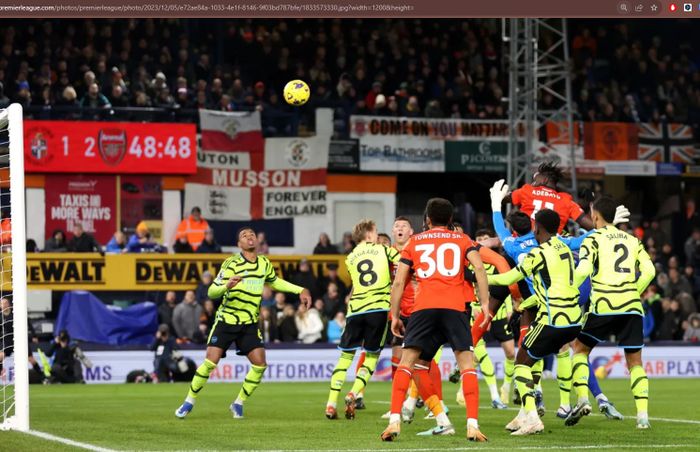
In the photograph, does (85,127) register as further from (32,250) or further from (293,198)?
(293,198)

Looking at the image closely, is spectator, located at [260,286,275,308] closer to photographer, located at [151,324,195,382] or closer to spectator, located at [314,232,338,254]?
photographer, located at [151,324,195,382]

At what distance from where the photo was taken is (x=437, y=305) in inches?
444

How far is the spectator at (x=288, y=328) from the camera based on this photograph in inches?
1097

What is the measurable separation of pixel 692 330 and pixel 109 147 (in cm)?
1486

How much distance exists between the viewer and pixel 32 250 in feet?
98.7

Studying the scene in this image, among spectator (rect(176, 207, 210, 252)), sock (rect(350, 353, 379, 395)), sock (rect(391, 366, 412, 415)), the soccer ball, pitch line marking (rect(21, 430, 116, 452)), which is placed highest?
the soccer ball

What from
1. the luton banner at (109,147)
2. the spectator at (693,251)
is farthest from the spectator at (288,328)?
the spectator at (693,251)

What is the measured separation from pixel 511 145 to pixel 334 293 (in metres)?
6.11

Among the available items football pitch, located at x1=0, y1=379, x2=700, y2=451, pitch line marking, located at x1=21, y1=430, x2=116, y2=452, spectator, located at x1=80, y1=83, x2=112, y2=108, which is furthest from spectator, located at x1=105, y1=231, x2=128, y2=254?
pitch line marking, located at x1=21, y1=430, x2=116, y2=452

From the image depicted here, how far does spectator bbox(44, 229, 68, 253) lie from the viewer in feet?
98.7

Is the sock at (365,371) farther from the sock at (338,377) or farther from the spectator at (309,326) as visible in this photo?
the spectator at (309,326)

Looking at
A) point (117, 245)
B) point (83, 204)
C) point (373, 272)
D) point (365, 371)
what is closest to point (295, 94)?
point (373, 272)

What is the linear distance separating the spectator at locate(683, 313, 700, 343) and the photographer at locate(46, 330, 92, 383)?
13789 mm

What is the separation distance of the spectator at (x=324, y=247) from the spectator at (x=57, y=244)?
6.25 m
